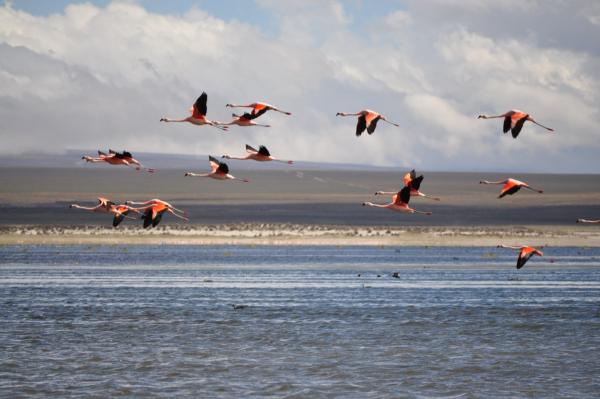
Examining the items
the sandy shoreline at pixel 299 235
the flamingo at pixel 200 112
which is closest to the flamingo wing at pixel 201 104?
the flamingo at pixel 200 112

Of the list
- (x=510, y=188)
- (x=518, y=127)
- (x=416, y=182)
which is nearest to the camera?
(x=518, y=127)

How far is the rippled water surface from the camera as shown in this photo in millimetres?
25125

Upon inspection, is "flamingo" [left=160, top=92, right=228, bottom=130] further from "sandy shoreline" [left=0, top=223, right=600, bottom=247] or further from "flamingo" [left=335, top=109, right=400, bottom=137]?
"sandy shoreline" [left=0, top=223, right=600, bottom=247]

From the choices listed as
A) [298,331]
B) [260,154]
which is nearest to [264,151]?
[260,154]

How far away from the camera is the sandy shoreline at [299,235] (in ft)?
303

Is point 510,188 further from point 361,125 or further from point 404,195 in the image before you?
point 361,125

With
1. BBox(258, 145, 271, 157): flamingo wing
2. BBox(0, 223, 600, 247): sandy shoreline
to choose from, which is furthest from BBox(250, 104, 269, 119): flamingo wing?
BBox(0, 223, 600, 247): sandy shoreline

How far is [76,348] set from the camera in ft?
98.5

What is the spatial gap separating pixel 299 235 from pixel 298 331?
64.8m

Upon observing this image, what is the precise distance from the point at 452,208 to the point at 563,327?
101055mm

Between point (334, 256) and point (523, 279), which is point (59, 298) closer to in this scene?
point (523, 279)

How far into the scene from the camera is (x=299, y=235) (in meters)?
98.5

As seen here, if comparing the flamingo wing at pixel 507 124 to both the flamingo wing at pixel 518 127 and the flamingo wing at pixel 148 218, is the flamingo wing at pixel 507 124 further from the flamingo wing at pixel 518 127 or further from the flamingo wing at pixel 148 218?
the flamingo wing at pixel 148 218

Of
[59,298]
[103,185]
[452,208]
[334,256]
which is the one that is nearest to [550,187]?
[452,208]
